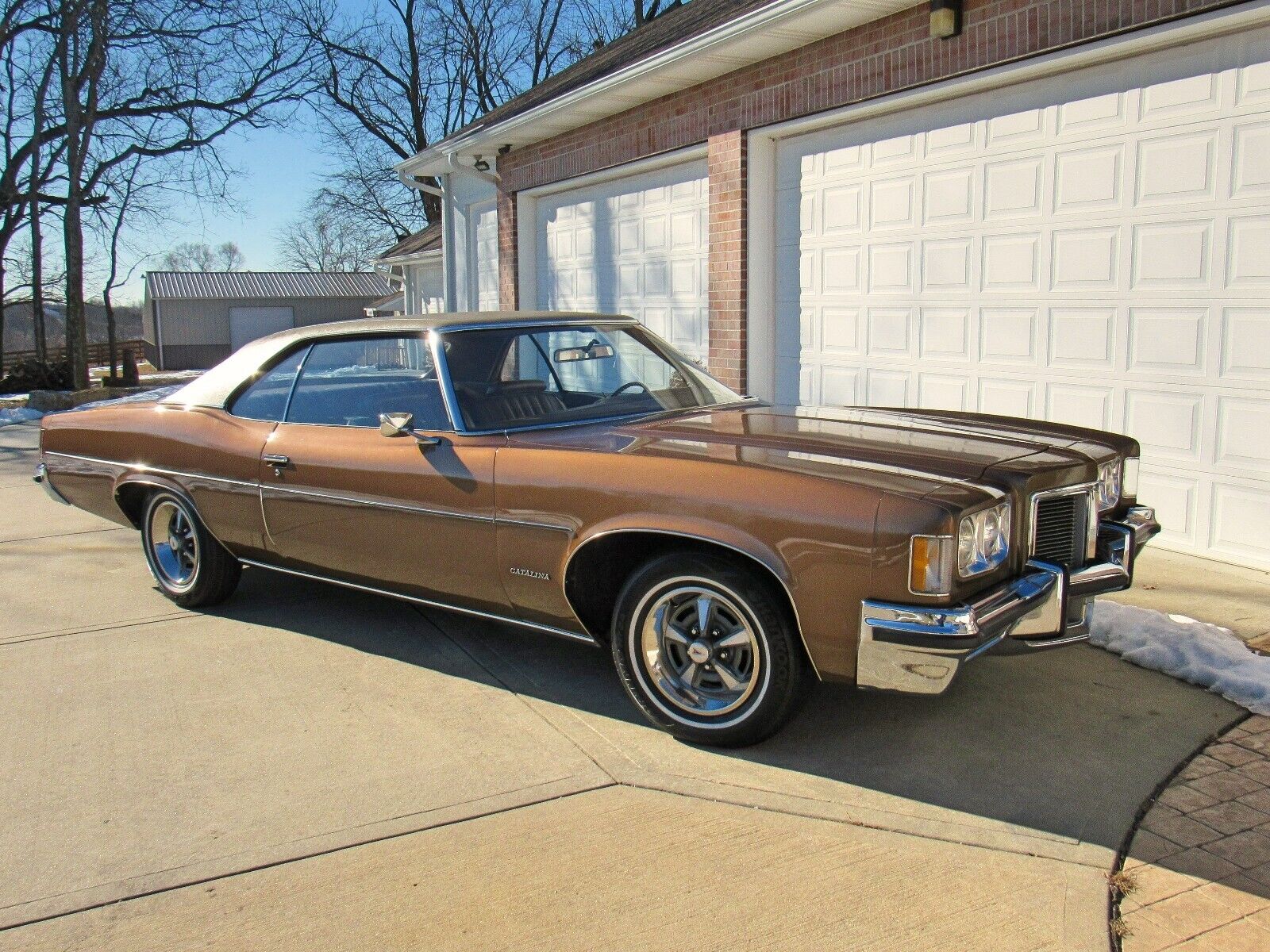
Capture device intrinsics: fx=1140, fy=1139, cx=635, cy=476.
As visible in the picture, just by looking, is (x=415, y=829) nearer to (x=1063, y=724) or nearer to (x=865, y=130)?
(x=1063, y=724)

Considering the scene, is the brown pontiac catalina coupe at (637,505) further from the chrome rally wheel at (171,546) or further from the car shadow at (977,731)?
the car shadow at (977,731)

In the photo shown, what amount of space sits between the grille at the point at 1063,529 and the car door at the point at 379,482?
193cm

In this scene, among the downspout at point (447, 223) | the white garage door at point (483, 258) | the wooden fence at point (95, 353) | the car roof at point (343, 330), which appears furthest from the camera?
the wooden fence at point (95, 353)

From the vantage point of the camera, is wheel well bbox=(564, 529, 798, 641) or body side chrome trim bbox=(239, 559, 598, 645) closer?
wheel well bbox=(564, 529, 798, 641)

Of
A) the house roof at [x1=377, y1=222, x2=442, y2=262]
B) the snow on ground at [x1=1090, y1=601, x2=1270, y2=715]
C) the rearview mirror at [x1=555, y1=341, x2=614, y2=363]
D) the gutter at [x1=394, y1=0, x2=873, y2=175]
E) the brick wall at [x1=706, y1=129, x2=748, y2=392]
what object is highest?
the gutter at [x1=394, y1=0, x2=873, y2=175]

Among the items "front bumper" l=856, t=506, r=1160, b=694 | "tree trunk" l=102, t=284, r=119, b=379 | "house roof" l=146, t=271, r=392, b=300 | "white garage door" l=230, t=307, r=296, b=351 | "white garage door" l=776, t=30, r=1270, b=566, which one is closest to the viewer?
"front bumper" l=856, t=506, r=1160, b=694

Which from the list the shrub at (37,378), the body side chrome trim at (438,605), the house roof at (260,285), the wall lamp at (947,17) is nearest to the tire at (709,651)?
the body side chrome trim at (438,605)

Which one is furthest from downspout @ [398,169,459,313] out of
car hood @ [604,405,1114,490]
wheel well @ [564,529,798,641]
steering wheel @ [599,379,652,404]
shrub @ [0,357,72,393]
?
shrub @ [0,357,72,393]

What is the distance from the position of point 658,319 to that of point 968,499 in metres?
7.63

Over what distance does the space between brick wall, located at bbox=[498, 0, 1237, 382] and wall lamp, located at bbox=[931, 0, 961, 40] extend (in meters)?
0.05

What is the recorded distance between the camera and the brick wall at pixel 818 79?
6457mm

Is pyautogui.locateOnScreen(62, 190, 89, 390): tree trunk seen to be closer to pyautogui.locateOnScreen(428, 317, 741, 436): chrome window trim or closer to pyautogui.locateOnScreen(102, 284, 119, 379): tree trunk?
pyautogui.locateOnScreen(102, 284, 119, 379): tree trunk

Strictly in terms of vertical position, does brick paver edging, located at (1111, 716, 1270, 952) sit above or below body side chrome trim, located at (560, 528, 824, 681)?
below

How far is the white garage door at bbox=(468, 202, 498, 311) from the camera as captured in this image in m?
14.3
